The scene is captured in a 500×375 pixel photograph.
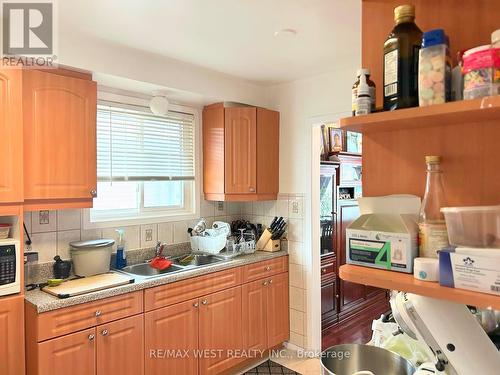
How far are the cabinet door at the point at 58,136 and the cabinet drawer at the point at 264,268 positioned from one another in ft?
4.38

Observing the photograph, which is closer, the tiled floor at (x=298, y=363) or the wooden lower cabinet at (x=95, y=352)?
the wooden lower cabinet at (x=95, y=352)

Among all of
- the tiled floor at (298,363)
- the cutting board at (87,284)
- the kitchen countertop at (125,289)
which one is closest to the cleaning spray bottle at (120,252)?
the cutting board at (87,284)

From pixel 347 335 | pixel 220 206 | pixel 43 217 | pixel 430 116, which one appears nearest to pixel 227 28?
pixel 430 116

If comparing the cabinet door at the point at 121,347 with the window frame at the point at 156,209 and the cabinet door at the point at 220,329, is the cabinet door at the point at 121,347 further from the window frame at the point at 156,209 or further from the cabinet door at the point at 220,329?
the window frame at the point at 156,209

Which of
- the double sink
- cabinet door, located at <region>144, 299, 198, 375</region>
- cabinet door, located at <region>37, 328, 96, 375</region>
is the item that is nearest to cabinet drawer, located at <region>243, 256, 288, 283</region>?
the double sink

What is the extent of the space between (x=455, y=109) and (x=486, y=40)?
0.85 feet

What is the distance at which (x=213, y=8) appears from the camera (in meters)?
1.81

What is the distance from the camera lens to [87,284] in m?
2.13

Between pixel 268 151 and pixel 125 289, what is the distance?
169 centimetres

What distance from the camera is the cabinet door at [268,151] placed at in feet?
10.2

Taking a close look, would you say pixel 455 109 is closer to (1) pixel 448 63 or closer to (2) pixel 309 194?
(1) pixel 448 63

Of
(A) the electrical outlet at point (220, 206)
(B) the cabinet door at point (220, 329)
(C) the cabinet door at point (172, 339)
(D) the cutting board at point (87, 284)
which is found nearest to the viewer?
(D) the cutting board at point (87, 284)

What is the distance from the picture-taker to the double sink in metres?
2.59

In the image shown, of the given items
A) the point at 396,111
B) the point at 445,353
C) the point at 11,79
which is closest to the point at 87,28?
the point at 11,79
